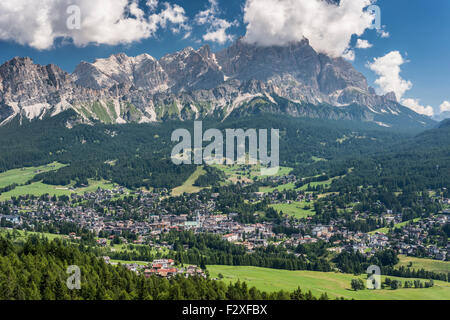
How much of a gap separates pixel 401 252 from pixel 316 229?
31382 millimetres

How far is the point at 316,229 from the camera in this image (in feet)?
460

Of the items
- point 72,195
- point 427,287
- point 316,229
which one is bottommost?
point 427,287

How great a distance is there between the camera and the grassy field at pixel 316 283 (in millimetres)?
78000

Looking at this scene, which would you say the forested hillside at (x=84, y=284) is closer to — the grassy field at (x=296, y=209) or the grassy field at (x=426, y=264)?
the grassy field at (x=426, y=264)

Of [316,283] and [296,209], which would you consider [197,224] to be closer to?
[296,209]

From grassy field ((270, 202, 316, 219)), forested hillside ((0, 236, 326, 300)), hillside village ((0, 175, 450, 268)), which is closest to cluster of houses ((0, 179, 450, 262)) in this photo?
hillside village ((0, 175, 450, 268))

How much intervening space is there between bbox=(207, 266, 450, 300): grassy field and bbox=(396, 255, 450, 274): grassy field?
8952mm

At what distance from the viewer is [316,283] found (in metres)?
85.7

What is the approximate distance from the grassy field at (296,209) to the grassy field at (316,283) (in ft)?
219

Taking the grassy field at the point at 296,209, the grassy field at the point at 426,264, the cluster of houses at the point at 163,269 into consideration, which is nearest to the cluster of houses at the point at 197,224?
the cluster of houses at the point at 163,269

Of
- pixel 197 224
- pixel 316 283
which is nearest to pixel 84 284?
pixel 316 283

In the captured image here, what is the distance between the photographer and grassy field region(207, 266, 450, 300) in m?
78.0
